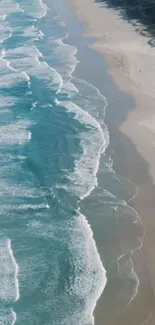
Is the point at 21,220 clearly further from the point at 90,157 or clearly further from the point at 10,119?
the point at 10,119

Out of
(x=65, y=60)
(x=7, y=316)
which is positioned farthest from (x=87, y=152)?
(x=65, y=60)

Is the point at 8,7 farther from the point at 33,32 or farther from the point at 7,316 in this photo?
the point at 7,316

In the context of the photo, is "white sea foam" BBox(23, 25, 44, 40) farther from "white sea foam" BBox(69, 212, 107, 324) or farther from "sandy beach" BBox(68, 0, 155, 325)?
"white sea foam" BBox(69, 212, 107, 324)

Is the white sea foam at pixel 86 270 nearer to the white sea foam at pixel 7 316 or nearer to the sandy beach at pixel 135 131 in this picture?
the sandy beach at pixel 135 131

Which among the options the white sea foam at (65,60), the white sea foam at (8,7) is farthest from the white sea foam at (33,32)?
the white sea foam at (8,7)

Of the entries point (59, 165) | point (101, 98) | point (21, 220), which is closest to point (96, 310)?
point (21, 220)
